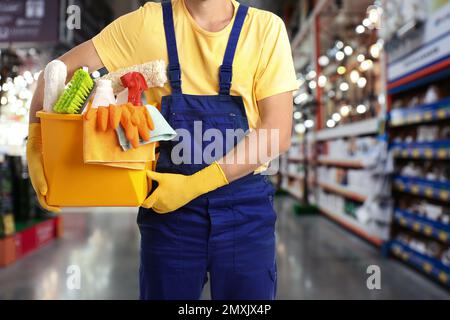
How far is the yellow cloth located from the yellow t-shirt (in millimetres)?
225

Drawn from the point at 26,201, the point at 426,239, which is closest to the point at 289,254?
the point at 426,239

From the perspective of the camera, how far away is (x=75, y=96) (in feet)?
2.81

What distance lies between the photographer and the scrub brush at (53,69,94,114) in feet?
2.80

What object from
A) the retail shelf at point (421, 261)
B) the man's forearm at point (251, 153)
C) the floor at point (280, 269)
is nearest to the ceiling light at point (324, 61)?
the floor at point (280, 269)

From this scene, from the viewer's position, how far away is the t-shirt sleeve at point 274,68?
40.2 inches

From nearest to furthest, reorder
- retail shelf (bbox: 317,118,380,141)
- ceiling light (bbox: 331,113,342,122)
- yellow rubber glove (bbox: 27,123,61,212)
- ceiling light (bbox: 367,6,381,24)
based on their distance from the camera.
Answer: yellow rubber glove (bbox: 27,123,61,212) < ceiling light (bbox: 367,6,381,24) < retail shelf (bbox: 317,118,380,141) < ceiling light (bbox: 331,113,342,122)

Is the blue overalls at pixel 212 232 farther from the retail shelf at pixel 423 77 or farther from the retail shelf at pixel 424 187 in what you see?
the retail shelf at pixel 423 77

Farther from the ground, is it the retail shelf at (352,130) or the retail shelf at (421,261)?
the retail shelf at (352,130)

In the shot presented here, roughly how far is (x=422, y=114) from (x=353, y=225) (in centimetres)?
240

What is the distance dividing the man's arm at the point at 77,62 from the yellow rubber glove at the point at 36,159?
0.10 ft

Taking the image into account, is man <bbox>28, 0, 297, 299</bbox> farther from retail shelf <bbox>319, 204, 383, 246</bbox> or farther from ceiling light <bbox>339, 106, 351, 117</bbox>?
ceiling light <bbox>339, 106, 351, 117</bbox>

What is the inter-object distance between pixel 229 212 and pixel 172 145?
218mm

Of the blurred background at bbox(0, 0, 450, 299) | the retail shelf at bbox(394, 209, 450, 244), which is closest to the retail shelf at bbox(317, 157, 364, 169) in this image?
the blurred background at bbox(0, 0, 450, 299)
